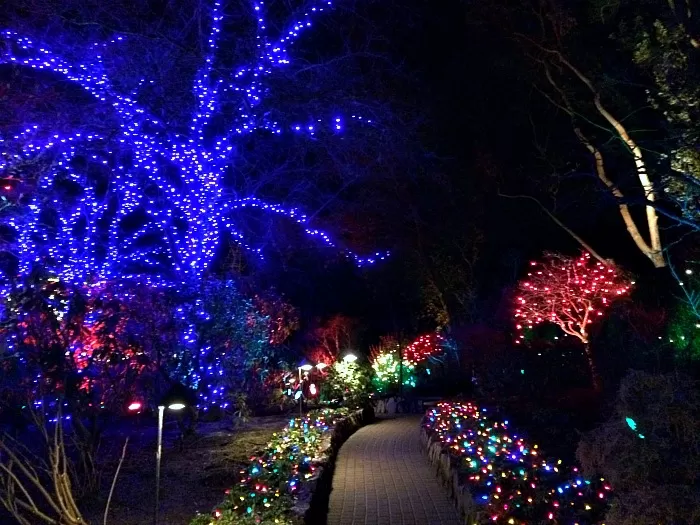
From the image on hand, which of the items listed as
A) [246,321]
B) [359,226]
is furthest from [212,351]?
[359,226]

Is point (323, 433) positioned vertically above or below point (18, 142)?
below

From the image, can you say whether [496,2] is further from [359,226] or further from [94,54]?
[359,226]

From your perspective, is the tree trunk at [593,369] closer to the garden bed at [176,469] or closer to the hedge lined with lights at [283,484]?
the hedge lined with lights at [283,484]

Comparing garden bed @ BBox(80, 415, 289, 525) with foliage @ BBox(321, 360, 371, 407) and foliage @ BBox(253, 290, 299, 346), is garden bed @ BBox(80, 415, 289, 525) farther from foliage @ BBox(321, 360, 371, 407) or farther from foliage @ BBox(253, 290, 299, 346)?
foliage @ BBox(321, 360, 371, 407)

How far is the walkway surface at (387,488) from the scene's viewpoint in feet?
26.8

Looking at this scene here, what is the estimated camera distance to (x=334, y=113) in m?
13.7

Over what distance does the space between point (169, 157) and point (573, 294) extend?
9853 millimetres

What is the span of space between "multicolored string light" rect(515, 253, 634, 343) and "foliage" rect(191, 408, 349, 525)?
6.33 m

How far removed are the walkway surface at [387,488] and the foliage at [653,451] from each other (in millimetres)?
2779

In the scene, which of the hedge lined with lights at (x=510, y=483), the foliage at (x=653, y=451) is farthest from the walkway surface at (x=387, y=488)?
the foliage at (x=653, y=451)

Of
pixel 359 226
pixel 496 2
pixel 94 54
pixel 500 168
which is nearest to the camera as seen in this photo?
pixel 94 54

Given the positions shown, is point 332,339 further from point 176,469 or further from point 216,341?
point 176,469

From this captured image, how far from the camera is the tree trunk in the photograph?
1362 cm

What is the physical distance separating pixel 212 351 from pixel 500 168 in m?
11.1
